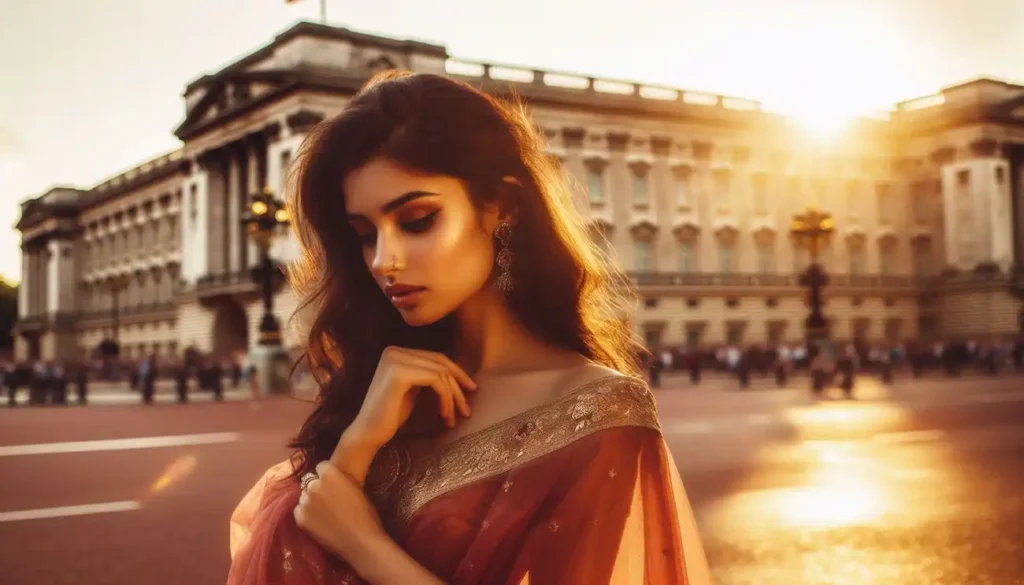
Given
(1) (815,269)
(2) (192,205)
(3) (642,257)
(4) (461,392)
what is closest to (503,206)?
(4) (461,392)

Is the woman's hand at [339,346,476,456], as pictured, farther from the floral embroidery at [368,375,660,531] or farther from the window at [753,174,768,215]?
the window at [753,174,768,215]

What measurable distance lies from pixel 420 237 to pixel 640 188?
49402 mm

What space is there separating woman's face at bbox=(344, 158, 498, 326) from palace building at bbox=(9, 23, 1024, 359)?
41.1 m

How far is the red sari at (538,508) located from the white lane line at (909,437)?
11484 mm

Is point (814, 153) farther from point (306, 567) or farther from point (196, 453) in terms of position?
point (306, 567)

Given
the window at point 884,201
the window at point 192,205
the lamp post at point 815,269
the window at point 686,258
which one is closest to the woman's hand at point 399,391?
the lamp post at point 815,269

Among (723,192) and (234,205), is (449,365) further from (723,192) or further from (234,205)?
(723,192)

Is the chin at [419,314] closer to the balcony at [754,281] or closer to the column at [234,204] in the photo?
the balcony at [754,281]

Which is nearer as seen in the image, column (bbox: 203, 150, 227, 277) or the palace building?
the palace building

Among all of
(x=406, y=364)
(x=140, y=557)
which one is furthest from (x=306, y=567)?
(x=140, y=557)

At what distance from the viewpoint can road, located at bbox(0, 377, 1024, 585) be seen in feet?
17.7

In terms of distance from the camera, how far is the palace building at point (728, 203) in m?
47.3

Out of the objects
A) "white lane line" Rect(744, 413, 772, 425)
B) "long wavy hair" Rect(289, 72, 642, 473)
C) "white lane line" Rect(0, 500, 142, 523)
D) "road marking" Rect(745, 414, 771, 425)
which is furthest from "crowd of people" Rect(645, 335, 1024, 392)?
"long wavy hair" Rect(289, 72, 642, 473)

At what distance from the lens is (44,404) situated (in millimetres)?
26516
